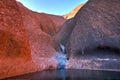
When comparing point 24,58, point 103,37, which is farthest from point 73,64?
point 24,58

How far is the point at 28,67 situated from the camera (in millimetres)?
18047

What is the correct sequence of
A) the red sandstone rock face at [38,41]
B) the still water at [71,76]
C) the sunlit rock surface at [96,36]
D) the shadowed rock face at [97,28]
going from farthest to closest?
the red sandstone rock face at [38,41], the shadowed rock face at [97,28], the sunlit rock surface at [96,36], the still water at [71,76]

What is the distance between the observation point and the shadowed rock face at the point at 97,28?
2302cm

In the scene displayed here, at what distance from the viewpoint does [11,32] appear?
14.7m

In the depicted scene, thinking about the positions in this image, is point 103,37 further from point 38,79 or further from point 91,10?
point 38,79

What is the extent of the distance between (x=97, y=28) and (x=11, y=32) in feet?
39.2

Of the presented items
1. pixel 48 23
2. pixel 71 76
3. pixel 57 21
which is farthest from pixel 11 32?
pixel 57 21

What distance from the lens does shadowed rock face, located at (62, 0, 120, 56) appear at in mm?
23016

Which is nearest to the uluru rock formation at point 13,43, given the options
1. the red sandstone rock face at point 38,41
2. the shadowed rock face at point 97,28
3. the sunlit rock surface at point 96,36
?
the red sandstone rock face at point 38,41

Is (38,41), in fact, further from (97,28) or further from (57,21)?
(57,21)

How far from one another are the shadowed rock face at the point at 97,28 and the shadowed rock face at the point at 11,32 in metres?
9.79

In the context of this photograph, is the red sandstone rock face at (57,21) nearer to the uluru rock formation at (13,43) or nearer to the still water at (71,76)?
the uluru rock formation at (13,43)

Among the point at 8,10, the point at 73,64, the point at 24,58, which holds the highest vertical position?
the point at 8,10

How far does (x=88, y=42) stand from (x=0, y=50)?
1259 centimetres
